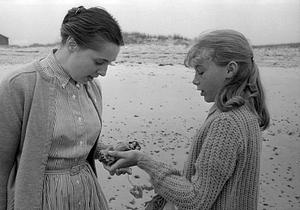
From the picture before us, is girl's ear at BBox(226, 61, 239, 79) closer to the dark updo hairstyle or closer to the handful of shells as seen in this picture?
the dark updo hairstyle

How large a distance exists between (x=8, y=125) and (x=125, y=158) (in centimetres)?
45

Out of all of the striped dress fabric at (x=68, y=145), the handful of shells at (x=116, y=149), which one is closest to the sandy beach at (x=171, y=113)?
the handful of shells at (x=116, y=149)

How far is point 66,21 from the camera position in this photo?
162 centimetres

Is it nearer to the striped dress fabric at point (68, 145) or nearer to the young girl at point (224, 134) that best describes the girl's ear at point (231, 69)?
the young girl at point (224, 134)

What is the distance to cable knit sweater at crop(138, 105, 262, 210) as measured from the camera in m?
1.33

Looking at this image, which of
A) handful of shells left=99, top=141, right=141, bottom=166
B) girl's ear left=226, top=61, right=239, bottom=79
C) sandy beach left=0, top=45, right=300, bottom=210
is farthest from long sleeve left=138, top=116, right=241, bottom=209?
sandy beach left=0, top=45, right=300, bottom=210

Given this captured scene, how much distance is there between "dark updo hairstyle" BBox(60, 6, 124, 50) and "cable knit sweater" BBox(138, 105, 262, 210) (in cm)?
51

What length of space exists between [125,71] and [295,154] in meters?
4.46

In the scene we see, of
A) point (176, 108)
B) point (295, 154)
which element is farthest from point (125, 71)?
point (295, 154)

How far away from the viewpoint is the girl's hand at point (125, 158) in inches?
61.9

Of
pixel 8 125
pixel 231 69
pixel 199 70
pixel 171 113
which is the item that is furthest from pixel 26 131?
pixel 171 113

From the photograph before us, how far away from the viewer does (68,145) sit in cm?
163

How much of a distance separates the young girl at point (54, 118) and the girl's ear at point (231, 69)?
47cm

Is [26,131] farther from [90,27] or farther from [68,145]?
[90,27]
